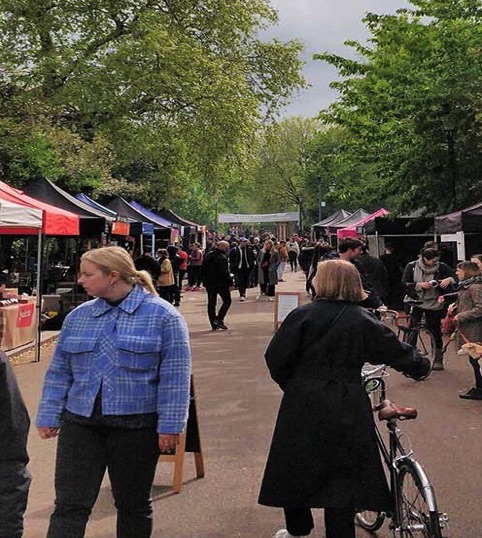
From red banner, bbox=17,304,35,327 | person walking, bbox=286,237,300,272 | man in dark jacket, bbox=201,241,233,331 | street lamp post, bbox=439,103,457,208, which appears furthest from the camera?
person walking, bbox=286,237,300,272

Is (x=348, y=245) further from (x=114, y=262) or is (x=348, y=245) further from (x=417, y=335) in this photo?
(x=114, y=262)

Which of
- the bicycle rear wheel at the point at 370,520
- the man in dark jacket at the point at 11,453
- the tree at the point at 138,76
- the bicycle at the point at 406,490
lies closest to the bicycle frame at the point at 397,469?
the bicycle at the point at 406,490

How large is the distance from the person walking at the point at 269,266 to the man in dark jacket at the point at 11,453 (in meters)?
16.4

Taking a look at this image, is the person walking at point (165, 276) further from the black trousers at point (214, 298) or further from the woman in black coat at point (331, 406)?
the woman in black coat at point (331, 406)

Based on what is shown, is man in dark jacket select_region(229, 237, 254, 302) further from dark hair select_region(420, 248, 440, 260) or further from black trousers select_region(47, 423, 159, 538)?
black trousers select_region(47, 423, 159, 538)

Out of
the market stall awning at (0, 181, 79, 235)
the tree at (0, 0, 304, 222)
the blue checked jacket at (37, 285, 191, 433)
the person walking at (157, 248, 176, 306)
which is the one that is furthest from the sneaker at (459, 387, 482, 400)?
the tree at (0, 0, 304, 222)

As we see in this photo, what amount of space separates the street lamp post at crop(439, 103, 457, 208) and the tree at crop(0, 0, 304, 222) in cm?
1025

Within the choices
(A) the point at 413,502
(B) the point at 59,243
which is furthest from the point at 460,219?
(B) the point at 59,243

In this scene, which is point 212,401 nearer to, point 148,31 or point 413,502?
point 413,502

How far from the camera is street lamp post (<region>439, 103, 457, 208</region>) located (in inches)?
553

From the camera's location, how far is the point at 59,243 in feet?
69.3

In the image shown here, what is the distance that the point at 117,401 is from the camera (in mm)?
3080

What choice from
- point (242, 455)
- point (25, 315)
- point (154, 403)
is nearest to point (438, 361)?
point (242, 455)

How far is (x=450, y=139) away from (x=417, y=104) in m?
1.34
